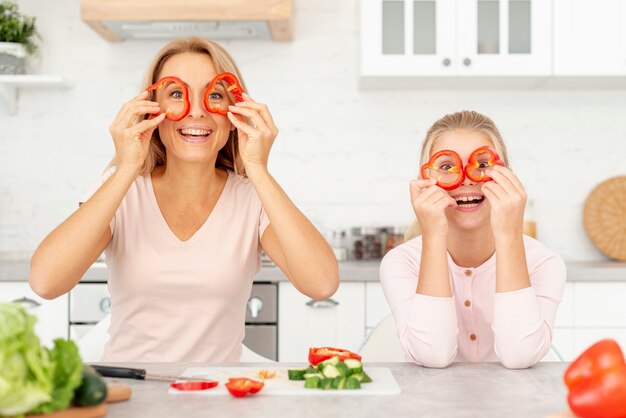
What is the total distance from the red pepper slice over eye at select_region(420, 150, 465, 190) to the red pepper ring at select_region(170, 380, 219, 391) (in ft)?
2.58

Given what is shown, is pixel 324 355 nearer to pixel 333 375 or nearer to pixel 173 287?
pixel 333 375

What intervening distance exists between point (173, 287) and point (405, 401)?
863mm

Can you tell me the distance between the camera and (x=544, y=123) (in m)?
3.87

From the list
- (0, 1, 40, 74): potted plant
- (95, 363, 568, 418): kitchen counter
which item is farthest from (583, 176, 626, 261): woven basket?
(0, 1, 40, 74): potted plant

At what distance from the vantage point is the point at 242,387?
121 centimetres

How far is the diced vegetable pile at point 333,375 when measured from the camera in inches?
49.8

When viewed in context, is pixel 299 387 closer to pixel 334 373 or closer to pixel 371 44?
pixel 334 373

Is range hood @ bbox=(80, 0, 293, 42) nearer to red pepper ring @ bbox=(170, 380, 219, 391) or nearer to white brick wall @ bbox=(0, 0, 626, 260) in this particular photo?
white brick wall @ bbox=(0, 0, 626, 260)

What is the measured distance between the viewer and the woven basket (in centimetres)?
371

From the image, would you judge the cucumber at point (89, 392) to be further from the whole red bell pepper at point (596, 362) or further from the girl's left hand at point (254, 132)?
the girl's left hand at point (254, 132)

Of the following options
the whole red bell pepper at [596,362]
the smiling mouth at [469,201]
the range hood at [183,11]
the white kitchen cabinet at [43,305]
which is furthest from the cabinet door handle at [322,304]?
the whole red bell pepper at [596,362]

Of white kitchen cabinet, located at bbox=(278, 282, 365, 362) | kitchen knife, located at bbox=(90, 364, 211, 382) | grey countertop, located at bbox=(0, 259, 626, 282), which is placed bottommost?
white kitchen cabinet, located at bbox=(278, 282, 365, 362)

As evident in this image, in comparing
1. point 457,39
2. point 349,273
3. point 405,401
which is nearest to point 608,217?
point 457,39

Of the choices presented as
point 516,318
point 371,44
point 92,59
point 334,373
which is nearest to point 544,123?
point 371,44
